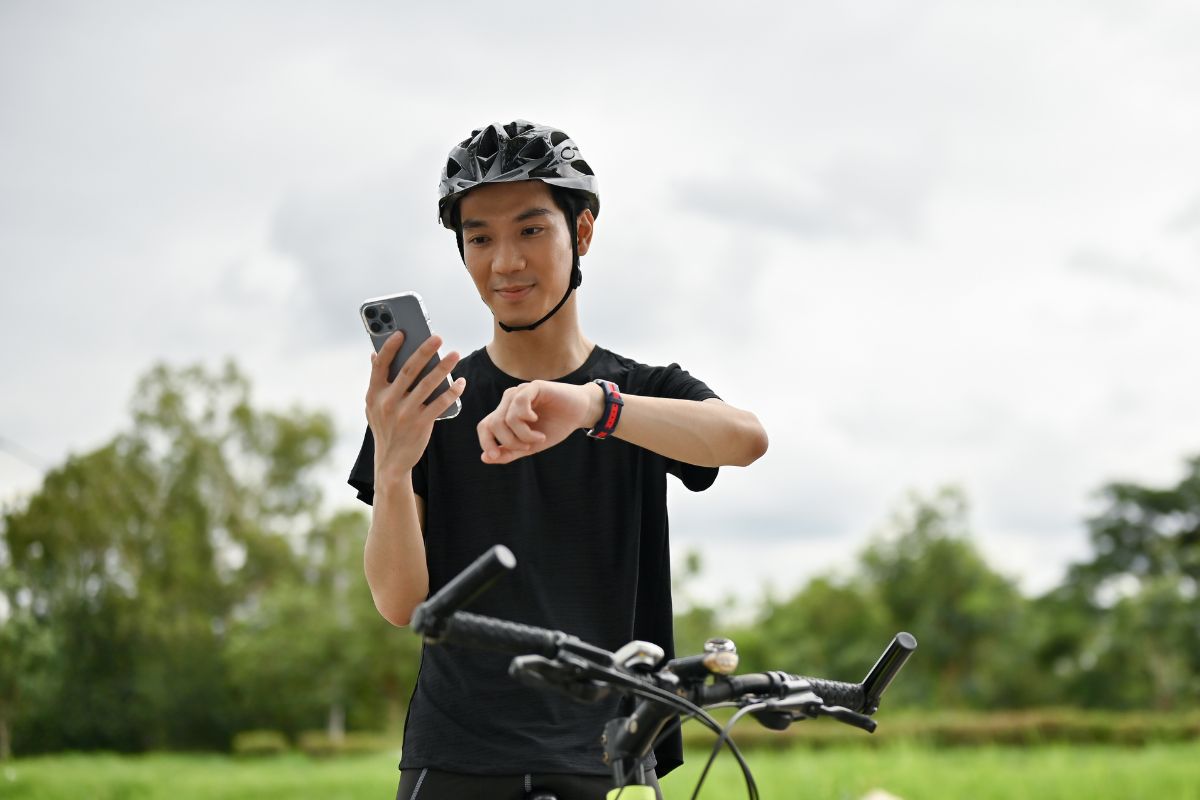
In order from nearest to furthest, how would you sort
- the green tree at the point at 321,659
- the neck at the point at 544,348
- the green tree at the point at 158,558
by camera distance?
the neck at the point at 544,348 < the green tree at the point at 158,558 < the green tree at the point at 321,659

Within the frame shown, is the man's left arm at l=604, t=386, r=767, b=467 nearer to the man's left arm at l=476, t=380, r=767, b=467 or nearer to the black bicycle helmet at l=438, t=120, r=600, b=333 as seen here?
the man's left arm at l=476, t=380, r=767, b=467

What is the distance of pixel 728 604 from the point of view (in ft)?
105

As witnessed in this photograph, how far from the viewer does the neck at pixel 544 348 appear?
8.77 feet

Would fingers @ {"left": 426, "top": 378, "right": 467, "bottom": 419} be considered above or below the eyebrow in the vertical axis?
below

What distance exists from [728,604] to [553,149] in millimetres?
30361

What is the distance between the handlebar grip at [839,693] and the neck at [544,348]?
3.50ft

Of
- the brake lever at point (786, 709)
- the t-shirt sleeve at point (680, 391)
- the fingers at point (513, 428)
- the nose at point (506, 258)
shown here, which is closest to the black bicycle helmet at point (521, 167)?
the nose at point (506, 258)

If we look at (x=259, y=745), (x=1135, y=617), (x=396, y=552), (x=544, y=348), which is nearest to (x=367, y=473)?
(x=396, y=552)

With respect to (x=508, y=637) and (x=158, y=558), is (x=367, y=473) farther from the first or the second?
(x=158, y=558)

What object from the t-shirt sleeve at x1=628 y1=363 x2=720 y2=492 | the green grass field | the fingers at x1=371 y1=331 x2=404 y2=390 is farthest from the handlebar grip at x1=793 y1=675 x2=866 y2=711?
the green grass field

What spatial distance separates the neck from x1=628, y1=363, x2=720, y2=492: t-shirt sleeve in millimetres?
178

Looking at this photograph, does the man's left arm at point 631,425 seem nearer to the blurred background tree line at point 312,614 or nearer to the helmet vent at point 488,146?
the helmet vent at point 488,146

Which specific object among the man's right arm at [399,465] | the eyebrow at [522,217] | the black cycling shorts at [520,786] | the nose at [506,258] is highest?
the eyebrow at [522,217]

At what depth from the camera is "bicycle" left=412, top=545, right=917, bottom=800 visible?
153 cm
